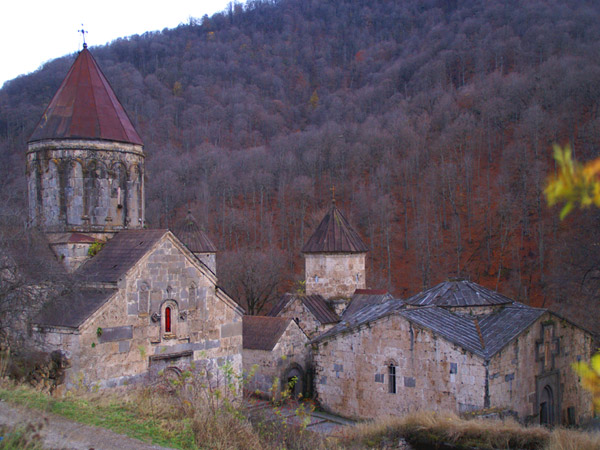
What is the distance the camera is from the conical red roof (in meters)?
14.0

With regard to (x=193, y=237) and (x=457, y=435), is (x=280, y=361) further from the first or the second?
(x=457, y=435)

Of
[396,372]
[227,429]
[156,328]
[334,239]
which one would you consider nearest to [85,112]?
[156,328]

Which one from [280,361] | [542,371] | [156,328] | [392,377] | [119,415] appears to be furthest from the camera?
[280,361]

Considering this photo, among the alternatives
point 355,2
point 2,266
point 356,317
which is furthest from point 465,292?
point 355,2

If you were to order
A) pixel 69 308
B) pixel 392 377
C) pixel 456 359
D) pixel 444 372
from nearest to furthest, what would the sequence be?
pixel 69 308 → pixel 456 359 → pixel 444 372 → pixel 392 377

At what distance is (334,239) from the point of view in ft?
77.1

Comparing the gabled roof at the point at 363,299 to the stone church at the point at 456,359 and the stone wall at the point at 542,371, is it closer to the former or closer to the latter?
the stone church at the point at 456,359

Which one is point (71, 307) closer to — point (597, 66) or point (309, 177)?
point (309, 177)

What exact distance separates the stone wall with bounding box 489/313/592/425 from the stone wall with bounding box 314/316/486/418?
2.56ft

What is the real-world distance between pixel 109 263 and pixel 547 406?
12858 mm

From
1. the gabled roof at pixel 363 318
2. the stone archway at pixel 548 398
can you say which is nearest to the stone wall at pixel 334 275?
the gabled roof at pixel 363 318

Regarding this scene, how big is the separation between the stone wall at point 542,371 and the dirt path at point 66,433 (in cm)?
1014

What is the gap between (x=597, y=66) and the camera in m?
47.0

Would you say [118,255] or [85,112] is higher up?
[85,112]
